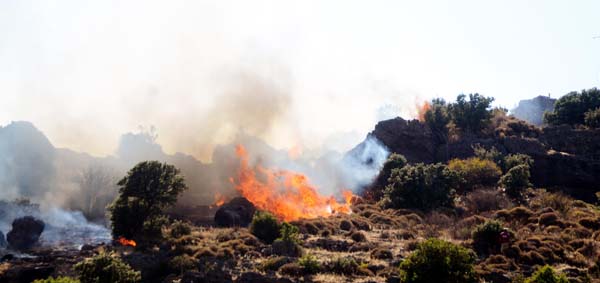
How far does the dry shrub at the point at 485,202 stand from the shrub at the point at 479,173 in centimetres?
554

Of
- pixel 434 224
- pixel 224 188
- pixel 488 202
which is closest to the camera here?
pixel 434 224

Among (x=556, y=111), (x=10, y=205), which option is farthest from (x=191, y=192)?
(x=556, y=111)

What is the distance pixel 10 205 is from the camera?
4928 centimetres

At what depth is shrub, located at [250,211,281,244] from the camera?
31.5 meters

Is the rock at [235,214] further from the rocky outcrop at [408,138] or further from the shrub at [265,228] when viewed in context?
the rocky outcrop at [408,138]

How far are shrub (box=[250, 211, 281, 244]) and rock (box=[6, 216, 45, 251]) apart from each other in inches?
767

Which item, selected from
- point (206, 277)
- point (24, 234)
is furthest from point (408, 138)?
point (24, 234)

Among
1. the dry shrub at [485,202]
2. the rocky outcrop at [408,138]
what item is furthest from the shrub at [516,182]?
the rocky outcrop at [408,138]

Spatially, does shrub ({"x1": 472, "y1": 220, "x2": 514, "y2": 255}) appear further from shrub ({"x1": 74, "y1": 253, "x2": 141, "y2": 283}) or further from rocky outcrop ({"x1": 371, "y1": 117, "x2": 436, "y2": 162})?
rocky outcrop ({"x1": 371, "y1": 117, "x2": 436, "y2": 162})

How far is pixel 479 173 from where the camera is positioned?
166 feet

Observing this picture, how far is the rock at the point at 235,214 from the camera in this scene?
40.7 meters

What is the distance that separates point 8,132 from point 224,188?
37.7 m

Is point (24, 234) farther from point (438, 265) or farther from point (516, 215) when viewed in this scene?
point (516, 215)

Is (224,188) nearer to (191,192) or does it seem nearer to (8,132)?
(191,192)
